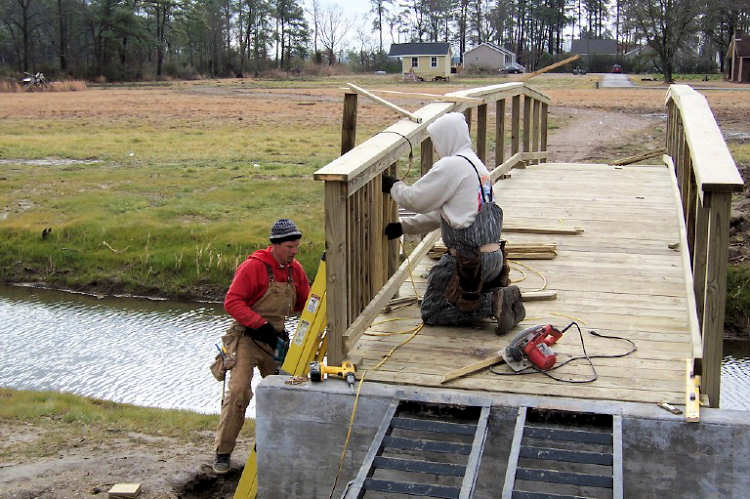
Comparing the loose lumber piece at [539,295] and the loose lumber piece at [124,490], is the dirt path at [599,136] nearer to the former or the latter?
the loose lumber piece at [539,295]

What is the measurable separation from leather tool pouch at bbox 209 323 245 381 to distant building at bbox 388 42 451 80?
67.3 meters

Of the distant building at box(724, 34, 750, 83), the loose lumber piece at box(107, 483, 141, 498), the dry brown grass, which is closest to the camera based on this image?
the loose lumber piece at box(107, 483, 141, 498)

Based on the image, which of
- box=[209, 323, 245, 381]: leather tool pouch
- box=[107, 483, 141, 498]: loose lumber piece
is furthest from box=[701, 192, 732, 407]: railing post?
box=[107, 483, 141, 498]: loose lumber piece

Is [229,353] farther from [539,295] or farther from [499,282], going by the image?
[539,295]

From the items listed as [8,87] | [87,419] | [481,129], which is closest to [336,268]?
[87,419]

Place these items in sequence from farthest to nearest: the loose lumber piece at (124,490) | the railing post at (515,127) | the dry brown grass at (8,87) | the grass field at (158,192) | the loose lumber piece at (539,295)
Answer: the dry brown grass at (8,87)
the grass field at (158,192)
the railing post at (515,127)
the loose lumber piece at (539,295)
the loose lumber piece at (124,490)

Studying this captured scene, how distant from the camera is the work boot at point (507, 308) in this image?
6004 millimetres

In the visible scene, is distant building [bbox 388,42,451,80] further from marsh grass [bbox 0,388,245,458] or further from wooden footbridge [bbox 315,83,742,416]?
wooden footbridge [bbox 315,83,742,416]

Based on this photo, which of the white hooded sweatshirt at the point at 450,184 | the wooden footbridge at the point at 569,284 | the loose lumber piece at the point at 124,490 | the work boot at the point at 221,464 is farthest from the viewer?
the work boot at the point at 221,464

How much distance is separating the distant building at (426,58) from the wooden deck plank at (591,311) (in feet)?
209

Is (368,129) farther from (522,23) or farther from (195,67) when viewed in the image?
(522,23)

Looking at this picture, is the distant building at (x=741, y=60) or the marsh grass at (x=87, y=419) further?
the distant building at (x=741, y=60)

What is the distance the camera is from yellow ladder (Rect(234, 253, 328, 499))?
220 inches

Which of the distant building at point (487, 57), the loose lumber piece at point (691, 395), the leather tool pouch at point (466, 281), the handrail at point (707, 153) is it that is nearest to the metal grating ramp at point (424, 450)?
the loose lumber piece at point (691, 395)
